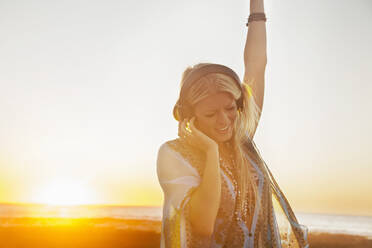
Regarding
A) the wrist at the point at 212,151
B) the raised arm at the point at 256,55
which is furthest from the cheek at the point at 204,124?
the raised arm at the point at 256,55

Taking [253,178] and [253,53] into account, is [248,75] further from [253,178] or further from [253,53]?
[253,178]

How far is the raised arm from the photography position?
2.60 meters

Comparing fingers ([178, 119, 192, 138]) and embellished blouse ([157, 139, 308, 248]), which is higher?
fingers ([178, 119, 192, 138])

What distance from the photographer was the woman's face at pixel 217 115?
2.10 meters

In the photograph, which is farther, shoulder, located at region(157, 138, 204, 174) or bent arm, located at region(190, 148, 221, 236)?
shoulder, located at region(157, 138, 204, 174)

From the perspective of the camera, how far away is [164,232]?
1.93 metres

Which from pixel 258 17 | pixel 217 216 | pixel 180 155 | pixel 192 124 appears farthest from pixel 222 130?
pixel 258 17

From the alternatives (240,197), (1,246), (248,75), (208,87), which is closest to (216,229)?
(240,197)

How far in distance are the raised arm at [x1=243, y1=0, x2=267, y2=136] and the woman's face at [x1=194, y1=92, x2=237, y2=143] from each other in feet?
1.60

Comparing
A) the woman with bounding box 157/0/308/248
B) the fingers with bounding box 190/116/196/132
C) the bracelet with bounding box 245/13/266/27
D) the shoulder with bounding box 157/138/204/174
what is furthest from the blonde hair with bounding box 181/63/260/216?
the bracelet with bounding box 245/13/266/27

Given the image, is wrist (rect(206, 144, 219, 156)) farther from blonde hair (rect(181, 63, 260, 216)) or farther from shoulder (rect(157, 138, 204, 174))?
blonde hair (rect(181, 63, 260, 216))

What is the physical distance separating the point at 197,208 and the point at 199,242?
245 millimetres

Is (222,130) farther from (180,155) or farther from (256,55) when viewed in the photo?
(256,55)

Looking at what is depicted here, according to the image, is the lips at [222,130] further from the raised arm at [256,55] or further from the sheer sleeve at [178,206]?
the raised arm at [256,55]
